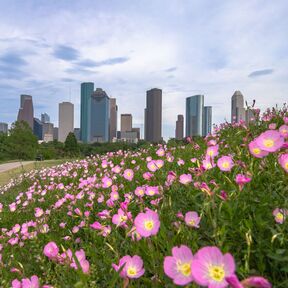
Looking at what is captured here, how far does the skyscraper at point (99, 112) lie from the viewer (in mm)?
140913

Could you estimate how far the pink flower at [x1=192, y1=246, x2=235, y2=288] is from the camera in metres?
0.80

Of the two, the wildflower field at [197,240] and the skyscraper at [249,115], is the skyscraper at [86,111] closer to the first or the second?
the skyscraper at [249,115]

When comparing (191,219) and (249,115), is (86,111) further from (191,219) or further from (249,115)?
(191,219)

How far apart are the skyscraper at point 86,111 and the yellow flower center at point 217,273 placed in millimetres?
130298

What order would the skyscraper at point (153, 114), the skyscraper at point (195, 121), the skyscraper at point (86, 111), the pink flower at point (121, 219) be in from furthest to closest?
the skyscraper at point (86, 111)
the skyscraper at point (153, 114)
the skyscraper at point (195, 121)
the pink flower at point (121, 219)

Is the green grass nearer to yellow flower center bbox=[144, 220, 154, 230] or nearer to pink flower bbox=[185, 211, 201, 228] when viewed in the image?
pink flower bbox=[185, 211, 201, 228]

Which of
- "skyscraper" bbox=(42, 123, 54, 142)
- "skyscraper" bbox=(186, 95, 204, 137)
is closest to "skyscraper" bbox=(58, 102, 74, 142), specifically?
"skyscraper" bbox=(42, 123, 54, 142)

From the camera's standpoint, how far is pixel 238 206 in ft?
5.88

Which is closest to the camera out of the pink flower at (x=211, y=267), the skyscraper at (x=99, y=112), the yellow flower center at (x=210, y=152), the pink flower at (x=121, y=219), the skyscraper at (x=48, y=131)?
the pink flower at (x=211, y=267)

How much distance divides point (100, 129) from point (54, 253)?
14176 centimetres

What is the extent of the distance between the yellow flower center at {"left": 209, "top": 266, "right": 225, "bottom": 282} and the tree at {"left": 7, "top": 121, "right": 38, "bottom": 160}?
4465 centimetres

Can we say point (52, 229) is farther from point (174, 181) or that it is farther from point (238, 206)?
point (238, 206)

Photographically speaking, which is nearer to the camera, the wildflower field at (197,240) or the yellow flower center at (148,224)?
the wildflower field at (197,240)

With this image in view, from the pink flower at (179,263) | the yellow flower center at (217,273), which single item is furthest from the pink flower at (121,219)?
the yellow flower center at (217,273)
